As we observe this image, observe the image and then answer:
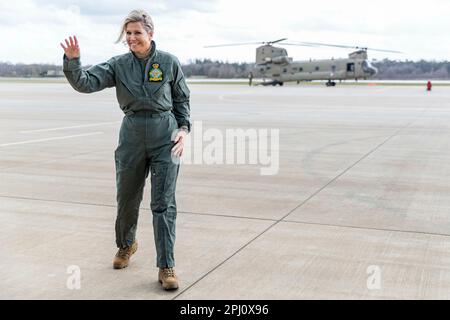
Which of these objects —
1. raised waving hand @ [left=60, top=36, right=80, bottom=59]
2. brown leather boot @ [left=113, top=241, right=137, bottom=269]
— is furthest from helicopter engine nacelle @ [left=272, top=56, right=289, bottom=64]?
raised waving hand @ [left=60, top=36, right=80, bottom=59]

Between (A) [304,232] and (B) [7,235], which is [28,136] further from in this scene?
(A) [304,232]

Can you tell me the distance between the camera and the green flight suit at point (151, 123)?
4.64 meters

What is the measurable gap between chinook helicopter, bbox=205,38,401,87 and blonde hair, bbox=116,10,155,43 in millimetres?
64565

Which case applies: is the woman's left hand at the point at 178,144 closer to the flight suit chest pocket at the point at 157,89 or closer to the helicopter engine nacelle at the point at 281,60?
the flight suit chest pocket at the point at 157,89

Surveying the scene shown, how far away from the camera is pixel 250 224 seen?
6570mm

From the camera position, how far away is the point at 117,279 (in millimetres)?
4781

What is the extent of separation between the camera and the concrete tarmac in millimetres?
4664

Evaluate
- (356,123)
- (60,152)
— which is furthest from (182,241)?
(356,123)

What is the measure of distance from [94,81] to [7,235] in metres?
2.26

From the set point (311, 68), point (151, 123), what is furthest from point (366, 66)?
point (151, 123)

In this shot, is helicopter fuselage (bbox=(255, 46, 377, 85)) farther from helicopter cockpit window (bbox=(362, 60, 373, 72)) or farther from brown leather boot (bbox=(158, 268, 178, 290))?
brown leather boot (bbox=(158, 268, 178, 290))

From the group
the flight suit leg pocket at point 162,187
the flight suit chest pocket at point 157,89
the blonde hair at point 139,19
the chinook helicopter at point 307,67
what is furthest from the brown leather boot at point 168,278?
the chinook helicopter at point 307,67

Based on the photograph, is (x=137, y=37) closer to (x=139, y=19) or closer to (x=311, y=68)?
(x=139, y=19)

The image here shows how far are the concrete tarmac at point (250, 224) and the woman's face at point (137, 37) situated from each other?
1852 millimetres
